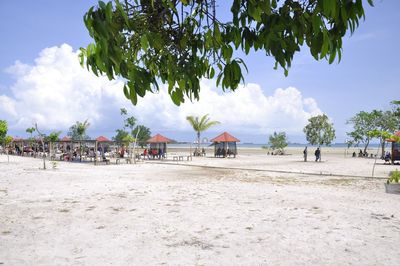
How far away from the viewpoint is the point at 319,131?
44.4 m

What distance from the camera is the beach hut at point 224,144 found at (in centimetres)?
3750

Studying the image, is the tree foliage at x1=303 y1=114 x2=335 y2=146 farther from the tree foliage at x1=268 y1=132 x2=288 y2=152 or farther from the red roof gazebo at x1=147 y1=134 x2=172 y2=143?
the red roof gazebo at x1=147 y1=134 x2=172 y2=143

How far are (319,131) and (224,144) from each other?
46.1 feet

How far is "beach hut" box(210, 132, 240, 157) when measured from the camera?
37.5 metres

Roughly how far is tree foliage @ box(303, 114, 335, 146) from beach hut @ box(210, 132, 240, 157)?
38.2 feet

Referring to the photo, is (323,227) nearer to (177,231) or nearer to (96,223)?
(177,231)

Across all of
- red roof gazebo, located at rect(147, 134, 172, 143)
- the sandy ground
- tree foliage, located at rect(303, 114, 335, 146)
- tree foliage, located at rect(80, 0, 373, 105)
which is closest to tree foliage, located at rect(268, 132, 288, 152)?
tree foliage, located at rect(303, 114, 335, 146)

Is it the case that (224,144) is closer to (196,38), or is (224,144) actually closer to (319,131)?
(319,131)

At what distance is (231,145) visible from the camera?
40.5 metres

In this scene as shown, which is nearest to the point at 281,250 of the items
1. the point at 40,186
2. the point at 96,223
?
the point at 96,223

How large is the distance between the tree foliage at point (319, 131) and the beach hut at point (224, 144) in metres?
11.7

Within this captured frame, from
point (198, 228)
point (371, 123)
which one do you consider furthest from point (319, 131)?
point (198, 228)

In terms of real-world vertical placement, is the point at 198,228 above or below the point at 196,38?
below

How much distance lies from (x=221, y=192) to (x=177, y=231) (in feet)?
15.2
